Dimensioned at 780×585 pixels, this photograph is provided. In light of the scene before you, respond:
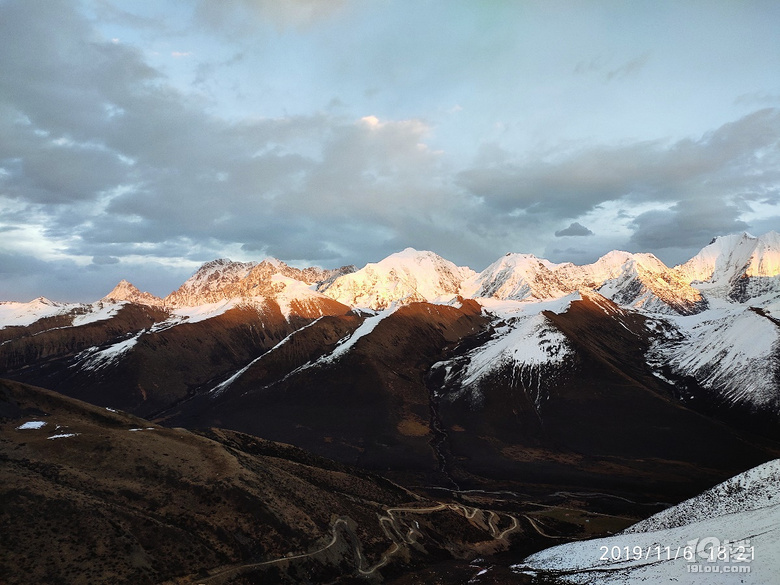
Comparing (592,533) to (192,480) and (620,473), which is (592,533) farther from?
(192,480)

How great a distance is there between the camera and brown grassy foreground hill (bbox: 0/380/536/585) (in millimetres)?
54094

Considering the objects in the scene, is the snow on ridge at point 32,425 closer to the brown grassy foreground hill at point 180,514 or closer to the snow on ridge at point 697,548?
the brown grassy foreground hill at point 180,514

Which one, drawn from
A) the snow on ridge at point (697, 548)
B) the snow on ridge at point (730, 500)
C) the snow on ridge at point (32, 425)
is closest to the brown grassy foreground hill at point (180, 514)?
the snow on ridge at point (32, 425)

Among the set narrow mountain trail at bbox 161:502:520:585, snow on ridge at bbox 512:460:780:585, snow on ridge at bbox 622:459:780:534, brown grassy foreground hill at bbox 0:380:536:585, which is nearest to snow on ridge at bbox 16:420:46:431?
brown grassy foreground hill at bbox 0:380:536:585

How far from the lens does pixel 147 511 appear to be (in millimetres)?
63406

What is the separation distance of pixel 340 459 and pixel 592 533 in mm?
92622

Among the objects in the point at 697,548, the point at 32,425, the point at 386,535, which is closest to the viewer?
the point at 697,548

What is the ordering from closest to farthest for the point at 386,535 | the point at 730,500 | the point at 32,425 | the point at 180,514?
the point at 180,514
the point at 730,500
the point at 386,535
the point at 32,425

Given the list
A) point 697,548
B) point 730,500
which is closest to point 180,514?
point 697,548

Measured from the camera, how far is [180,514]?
64.9 metres

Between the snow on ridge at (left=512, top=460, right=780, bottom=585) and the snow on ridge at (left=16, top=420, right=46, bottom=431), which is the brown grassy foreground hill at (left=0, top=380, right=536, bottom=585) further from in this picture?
the snow on ridge at (left=512, top=460, right=780, bottom=585)

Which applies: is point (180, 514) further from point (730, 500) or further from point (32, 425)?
point (730, 500)

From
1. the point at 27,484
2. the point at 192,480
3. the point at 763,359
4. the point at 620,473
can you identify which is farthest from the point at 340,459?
the point at 763,359

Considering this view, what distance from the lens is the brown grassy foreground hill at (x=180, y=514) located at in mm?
54094
